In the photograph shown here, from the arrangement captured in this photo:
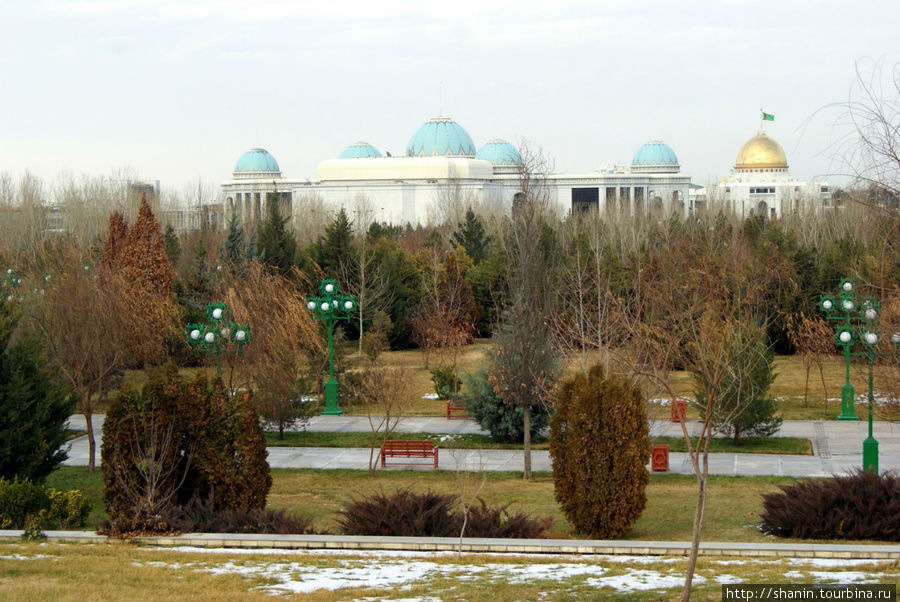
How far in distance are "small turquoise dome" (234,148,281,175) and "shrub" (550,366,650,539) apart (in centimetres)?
10031

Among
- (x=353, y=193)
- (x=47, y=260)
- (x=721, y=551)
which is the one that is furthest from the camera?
(x=353, y=193)

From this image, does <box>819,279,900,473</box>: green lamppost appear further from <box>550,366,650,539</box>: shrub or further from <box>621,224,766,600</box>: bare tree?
<box>550,366,650,539</box>: shrub

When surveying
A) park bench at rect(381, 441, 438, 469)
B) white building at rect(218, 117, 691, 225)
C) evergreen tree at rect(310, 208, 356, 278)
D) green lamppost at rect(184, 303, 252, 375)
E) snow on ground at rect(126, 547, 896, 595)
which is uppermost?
white building at rect(218, 117, 691, 225)

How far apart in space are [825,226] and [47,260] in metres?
35.2

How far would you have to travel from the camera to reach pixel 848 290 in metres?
22.7

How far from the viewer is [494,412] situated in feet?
67.8

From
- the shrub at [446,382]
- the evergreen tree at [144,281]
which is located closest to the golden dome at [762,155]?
the evergreen tree at [144,281]

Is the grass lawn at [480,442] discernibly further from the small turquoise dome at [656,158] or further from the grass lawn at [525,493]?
the small turquoise dome at [656,158]

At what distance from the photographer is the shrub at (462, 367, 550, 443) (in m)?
20.5

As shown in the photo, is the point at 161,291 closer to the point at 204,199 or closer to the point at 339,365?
the point at 339,365

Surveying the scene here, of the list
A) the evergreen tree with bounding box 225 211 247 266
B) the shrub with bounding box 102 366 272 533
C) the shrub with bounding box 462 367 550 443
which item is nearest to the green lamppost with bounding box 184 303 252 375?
the shrub with bounding box 462 367 550 443

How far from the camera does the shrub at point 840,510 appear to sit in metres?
12.2

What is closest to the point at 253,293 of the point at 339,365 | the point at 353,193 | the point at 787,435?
the point at 339,365

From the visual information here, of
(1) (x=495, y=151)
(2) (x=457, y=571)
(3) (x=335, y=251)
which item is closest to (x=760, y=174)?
(1) (x=495, y=151)
